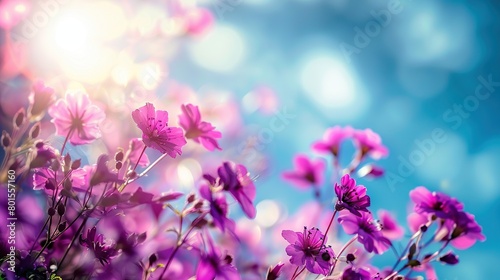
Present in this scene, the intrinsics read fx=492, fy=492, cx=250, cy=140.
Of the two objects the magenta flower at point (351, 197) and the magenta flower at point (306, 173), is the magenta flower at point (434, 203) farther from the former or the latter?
the magenta flower at point (306, 173)

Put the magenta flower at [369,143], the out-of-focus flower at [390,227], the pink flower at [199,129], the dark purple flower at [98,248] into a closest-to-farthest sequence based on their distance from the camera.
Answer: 1. the dark purple flower at [98,248]
2. the pink flower at [199,129]
3. the out-of-focus flower at [390,227]
4. the magenta flower at [369,143]

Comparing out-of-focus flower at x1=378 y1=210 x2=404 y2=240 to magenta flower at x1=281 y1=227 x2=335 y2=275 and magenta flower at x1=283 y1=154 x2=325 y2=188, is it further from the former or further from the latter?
magenta flower at x1=281 y1=227 x2=335 y2=275

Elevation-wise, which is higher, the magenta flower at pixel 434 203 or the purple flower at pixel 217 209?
the magenta flower at pixel 434 203

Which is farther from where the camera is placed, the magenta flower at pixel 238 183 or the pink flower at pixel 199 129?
the pink flower at pixel 199 129

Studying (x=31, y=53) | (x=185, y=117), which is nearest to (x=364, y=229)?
(x=185, y=117)

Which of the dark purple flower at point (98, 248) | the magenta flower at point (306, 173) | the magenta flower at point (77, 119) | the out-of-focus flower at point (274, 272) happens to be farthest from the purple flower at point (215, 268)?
the magenta flower at point (306, 173)

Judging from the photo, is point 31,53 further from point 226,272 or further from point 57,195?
point 226,272

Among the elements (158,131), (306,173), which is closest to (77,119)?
(158,131)
